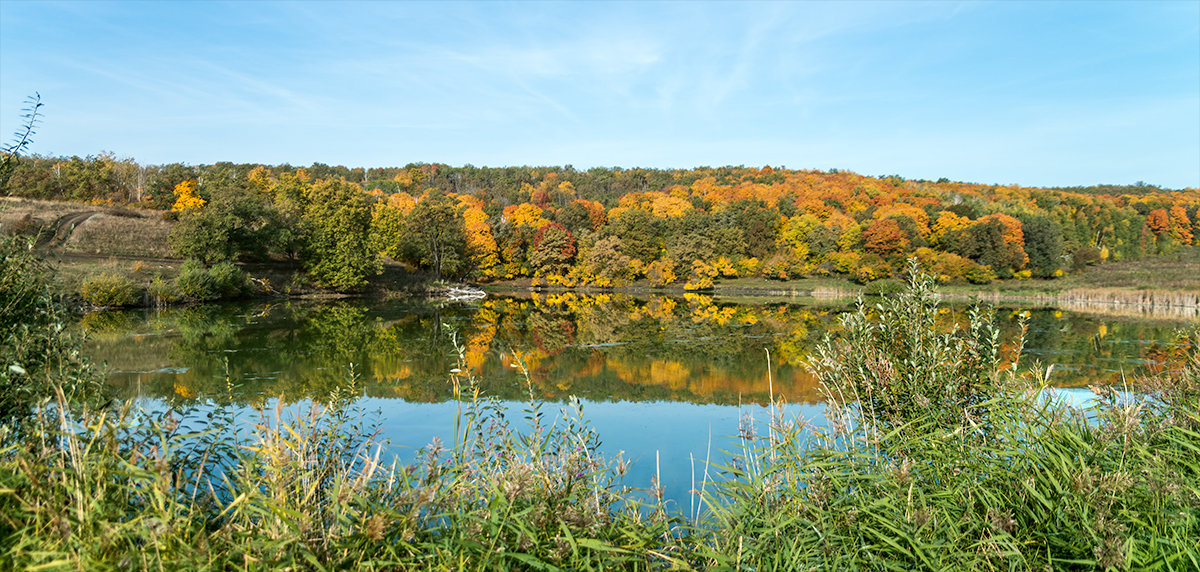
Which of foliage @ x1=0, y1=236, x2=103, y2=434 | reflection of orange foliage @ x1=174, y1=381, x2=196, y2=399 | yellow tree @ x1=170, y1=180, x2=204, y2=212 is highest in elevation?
yellow tree @ x1=170, y1=180, x2=204, y2=212

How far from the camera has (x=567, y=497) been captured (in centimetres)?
408

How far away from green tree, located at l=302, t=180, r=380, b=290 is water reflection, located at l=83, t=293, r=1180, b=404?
700 centimetres

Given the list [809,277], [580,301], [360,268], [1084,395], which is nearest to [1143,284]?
[809,277]

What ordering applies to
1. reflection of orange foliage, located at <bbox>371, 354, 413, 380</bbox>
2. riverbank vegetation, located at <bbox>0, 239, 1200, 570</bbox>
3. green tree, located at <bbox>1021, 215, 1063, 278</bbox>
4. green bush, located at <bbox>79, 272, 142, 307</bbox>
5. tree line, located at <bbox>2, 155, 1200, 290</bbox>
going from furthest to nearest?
green tree, located at <bbox>1021, 215, 1063, 278</bbox>
tree line, located at <bbox>2, 155, 1200, 290</bbox>
green bush, located at <bbox>79, 272, 142, 307</bbox>
reflection of orange foliage, located at <bbox>371, 354, 413, 380</bbox>
riverbank vegetation, located at <bbox>0, 239, 1200, 570</bbox>

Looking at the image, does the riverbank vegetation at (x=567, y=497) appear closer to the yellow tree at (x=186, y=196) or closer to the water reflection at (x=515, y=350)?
the water reflection at (x=515, y=350)

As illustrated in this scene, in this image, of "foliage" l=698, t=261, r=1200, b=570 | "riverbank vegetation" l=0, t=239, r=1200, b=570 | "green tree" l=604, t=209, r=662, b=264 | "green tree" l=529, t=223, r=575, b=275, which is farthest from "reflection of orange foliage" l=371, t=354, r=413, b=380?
"green tree" l=604, t=209, r=662, b=264

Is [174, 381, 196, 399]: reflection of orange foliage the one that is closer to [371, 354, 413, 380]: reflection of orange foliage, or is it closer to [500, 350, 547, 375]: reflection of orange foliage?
[371, 354, 413, 380]: reflection of orange foliage

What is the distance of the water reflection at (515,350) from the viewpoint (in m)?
14.8

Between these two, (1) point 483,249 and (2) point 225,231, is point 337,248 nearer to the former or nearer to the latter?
(2) point 225,231

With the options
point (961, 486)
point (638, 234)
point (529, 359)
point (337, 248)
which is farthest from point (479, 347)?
point (638, 234)

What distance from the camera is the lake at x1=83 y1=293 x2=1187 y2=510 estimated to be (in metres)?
11.3

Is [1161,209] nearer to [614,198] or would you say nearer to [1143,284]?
[1143,284]

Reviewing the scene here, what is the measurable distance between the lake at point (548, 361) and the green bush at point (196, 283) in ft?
5.80

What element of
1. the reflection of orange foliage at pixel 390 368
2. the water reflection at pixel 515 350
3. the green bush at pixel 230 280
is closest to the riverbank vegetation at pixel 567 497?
the water reflection at pixel 515 350
